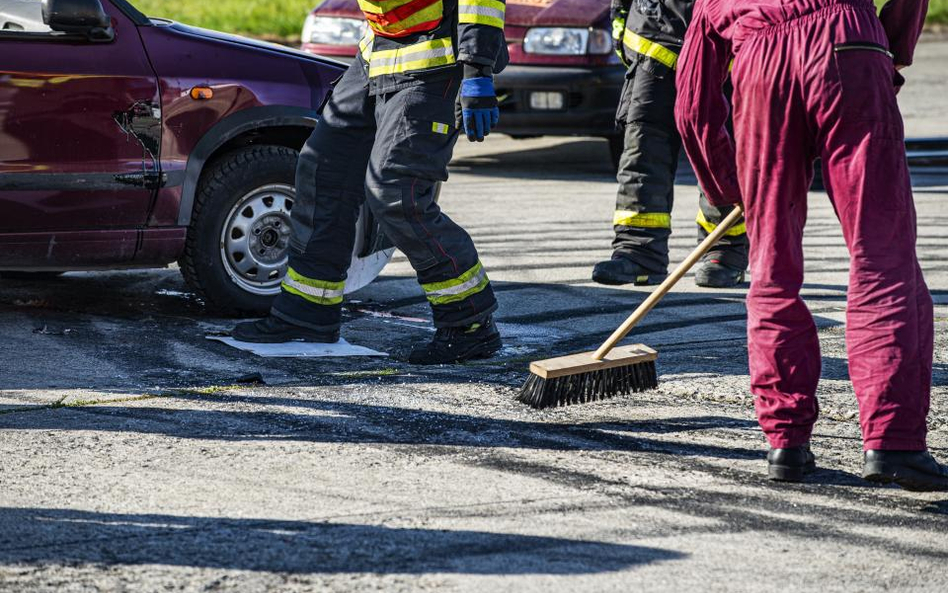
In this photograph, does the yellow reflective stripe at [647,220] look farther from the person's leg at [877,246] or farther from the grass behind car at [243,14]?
the grass behind car at [243,14]

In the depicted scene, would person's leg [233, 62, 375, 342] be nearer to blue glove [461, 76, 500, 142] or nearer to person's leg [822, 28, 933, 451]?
blue glove [461, 76, 500, 142]

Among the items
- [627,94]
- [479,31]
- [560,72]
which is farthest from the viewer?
[560,72]

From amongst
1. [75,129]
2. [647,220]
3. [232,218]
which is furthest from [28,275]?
[647,220]

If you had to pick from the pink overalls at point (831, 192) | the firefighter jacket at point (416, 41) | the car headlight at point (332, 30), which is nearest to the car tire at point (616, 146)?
the car headlight at point (332, 30)

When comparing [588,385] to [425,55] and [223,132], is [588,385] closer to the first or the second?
[425,55]

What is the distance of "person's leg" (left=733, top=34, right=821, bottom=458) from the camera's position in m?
4.20

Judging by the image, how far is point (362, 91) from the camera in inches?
229

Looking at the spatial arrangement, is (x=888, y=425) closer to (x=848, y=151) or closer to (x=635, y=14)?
(x=848, y=151)

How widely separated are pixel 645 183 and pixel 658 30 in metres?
0.72

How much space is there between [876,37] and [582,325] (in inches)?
103

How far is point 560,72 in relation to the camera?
1095 cm

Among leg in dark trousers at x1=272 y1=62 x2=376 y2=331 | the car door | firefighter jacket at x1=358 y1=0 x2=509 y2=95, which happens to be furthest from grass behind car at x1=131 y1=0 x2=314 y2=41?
firefighter jacket at x1=358 y1=0 x2=509 y2=95

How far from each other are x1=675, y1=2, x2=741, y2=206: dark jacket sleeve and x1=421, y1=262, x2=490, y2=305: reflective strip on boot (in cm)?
140

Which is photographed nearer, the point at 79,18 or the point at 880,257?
the point at 880,257
